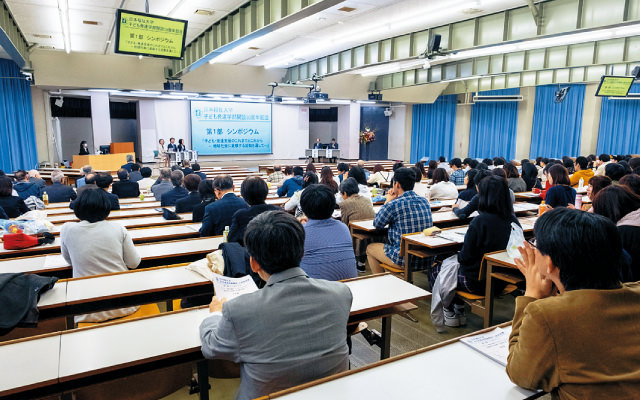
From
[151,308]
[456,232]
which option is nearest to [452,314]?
[456,232]

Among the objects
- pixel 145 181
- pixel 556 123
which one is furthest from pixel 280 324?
pixel 556 123

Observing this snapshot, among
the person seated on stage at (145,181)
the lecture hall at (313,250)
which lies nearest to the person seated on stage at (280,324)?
the lecture hall at (313,250)

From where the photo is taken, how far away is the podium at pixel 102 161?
11.1m

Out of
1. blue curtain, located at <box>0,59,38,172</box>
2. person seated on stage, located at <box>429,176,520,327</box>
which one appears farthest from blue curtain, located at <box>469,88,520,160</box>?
blue curtain, located at <box>0,59,38,172</box>

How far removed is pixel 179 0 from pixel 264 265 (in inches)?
236

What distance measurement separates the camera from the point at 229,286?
181 centimetres

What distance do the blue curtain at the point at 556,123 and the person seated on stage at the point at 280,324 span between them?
14646mm

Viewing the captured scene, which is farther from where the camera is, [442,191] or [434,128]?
[434,128]

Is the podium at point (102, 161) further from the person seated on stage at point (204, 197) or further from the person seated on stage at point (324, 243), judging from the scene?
the person seated on stage at point (324, 243)

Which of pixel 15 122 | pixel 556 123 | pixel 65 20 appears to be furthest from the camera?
pixel 556 123

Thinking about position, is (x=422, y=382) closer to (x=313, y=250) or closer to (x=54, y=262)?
(x=313, y=250)

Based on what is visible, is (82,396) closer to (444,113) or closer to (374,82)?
(374,82)

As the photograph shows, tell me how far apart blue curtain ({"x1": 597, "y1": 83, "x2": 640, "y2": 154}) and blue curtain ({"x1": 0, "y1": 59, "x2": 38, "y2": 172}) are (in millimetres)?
16443

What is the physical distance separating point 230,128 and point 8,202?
38.4 ft
